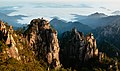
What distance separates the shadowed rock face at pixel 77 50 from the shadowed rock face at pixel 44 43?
35.7ft

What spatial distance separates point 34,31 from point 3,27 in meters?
22.4

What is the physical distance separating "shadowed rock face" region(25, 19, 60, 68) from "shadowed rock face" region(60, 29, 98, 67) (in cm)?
1087

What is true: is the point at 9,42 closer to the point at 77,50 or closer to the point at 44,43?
the point at 44,43

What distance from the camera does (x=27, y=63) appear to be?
471ft

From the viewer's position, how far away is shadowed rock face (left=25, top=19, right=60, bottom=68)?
162m

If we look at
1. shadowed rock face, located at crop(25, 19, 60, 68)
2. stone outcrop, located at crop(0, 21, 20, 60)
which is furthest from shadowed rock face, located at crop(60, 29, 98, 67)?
stone outcrop, located at crop(0, 21, 20, 60)

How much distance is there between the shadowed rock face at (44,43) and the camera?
162m

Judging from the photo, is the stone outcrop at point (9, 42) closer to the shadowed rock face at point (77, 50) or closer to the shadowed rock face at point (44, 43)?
the shadowed rock face at point (44, 43)

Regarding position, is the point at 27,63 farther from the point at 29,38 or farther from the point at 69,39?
the point at 69,39

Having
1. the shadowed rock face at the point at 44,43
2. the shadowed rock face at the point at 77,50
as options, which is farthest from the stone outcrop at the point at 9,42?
the shadowed rock face at the point at 77,50

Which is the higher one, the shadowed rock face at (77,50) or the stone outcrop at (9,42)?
the stone outcrop at (9,42)

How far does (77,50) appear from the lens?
174 m

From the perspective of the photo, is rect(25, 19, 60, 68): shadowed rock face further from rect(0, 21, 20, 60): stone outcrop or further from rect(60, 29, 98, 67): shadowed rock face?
rect(0, 21, 20, 60): stone outcrop

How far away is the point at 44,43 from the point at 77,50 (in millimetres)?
19439
